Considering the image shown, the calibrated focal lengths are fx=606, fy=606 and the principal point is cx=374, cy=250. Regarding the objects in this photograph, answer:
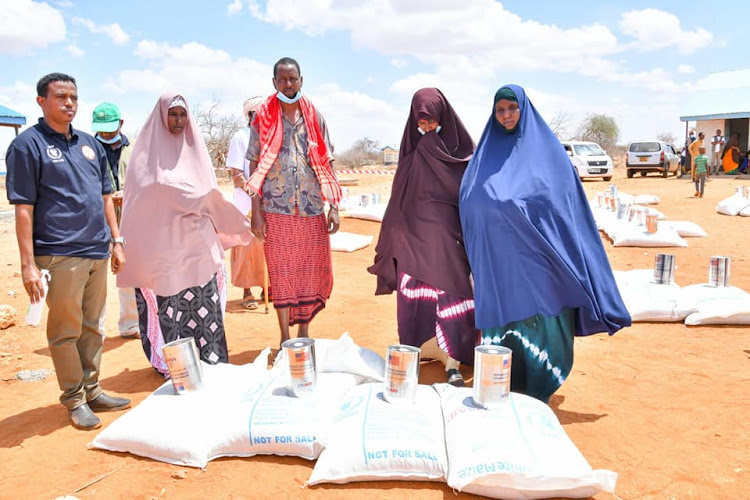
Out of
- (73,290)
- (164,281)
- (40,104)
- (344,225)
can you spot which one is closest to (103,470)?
(73,290)

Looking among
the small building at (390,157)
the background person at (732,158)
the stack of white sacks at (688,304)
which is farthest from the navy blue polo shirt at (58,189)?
the small building at (390,157)

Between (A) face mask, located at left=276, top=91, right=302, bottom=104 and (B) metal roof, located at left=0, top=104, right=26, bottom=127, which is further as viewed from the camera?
(B) metal roof, located at left=0, top=104, right=26, bottom=127

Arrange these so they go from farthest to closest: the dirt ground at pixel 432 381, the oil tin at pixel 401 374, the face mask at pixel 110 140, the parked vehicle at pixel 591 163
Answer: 1. the parked vehicle at pixel 591 163
2. the face mask at pixel 110 140
3. the oil tin at pixel 401 374
4. the dirt ground at pixel 432 381

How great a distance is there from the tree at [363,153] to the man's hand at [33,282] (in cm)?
3910

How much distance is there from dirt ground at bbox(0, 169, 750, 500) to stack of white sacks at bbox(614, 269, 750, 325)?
0.31 ft

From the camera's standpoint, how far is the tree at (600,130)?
1758 inches

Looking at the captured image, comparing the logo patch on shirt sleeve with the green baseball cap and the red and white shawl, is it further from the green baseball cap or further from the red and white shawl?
the green baseball cap

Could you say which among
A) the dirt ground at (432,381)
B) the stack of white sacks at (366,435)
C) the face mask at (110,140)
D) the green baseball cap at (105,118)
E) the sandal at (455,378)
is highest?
the green baseball cap at (105,118)

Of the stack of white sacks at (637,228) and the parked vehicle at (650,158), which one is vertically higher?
the parked vehicle at (650,158)

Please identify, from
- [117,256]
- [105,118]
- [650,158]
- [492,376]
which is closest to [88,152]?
[117,256]

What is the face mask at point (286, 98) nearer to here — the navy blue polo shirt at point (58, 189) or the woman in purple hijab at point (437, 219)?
the woman in purple hijab at point (437, 219)

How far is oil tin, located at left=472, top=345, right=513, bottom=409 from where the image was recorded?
8.98 feet

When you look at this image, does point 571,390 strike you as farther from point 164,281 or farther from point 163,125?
point 163,125

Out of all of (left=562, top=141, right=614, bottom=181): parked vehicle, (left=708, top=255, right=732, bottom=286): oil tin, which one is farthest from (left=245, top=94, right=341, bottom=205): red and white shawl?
(left=562, top=141, right=614, bottom=181): parked vehicle
